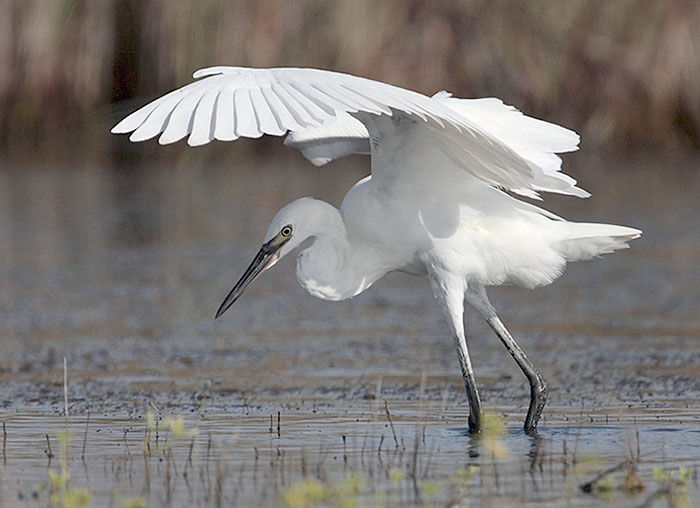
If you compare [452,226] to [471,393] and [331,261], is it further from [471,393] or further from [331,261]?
[471,393]

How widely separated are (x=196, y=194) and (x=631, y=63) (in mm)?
5489

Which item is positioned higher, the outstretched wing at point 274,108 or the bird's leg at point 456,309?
the outstretched wing at point 274,108

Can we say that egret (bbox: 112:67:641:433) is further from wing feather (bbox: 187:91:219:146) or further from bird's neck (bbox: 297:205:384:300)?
wing feather (bbox: 187:91:219:146)

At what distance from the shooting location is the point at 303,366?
7996 millimetres

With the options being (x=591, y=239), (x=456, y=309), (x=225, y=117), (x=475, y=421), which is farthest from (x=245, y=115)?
(x=591, y=239)

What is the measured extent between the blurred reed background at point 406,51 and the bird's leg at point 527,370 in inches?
390

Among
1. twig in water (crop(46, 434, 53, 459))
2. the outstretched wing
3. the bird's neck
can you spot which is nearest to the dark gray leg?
the bird's neck

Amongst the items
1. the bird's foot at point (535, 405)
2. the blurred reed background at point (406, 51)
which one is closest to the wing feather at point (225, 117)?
the bird's foot at point (535, 405)

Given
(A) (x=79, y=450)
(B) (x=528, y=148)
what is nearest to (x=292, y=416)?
(A) (x=79, y=450)

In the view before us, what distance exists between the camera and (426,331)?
9023 millimetres

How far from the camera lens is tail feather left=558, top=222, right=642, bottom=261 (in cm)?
648

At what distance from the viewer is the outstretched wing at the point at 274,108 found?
4.88 metres

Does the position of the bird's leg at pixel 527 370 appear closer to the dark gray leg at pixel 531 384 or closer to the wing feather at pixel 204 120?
the dark gray leg at pixel 531 384

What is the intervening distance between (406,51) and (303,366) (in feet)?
31.1
